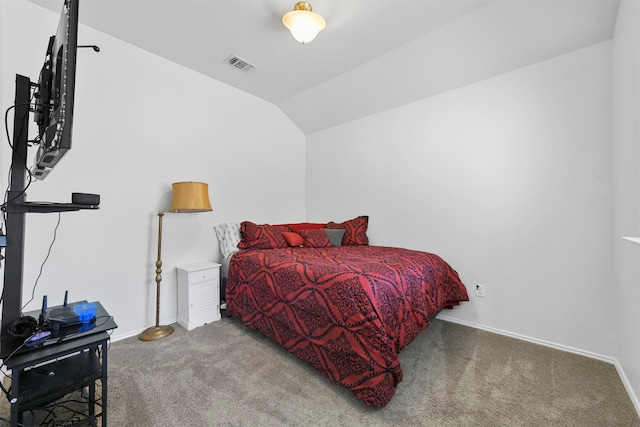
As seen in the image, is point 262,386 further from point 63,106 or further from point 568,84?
point 568,84

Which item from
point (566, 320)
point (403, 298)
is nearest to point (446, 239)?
point (566, 320)

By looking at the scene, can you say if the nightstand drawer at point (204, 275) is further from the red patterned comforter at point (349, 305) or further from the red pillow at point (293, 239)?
the red pillow at point (293, 239)

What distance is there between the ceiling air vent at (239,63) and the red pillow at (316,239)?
1.97 metres

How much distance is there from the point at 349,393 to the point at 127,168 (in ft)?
8.56

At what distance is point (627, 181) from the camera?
1.67 metres

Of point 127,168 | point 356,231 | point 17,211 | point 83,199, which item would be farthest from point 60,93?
point 356,231

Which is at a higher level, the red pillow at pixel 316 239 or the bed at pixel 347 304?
the red pillow at pixel 316 239

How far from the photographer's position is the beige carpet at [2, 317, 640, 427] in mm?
1455

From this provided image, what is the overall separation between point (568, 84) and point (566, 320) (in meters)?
1.92

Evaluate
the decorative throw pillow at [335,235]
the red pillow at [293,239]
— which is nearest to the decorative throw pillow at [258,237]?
the red pillow at [293,239]

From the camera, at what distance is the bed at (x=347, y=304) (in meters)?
1.56

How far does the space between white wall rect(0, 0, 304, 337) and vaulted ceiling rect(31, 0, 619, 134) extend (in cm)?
26

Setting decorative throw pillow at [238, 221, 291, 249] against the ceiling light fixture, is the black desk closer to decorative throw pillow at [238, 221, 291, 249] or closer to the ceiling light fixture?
decorative throw pillow at [238, 221, 291, 249]

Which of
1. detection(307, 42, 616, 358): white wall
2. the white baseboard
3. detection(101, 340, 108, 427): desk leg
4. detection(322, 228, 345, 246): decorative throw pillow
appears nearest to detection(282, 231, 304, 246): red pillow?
detection(322, 228, 345, 246): decorative throw pillow
